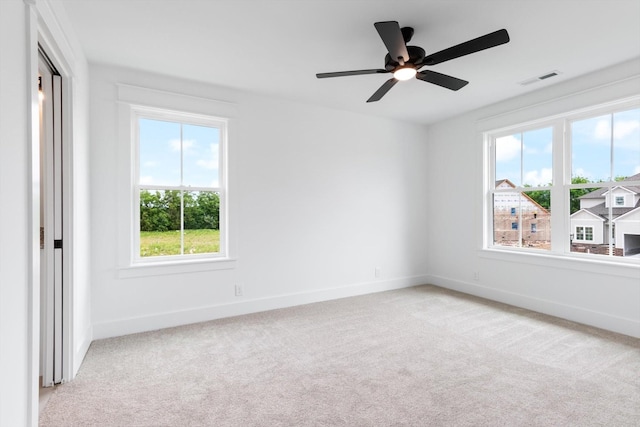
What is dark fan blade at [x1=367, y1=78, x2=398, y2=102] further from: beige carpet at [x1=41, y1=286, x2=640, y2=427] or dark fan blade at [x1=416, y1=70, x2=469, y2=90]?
beige carpet at [x1=41, y1=286, x2=640, y2=427]

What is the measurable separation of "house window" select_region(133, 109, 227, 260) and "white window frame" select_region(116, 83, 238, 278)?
24mm

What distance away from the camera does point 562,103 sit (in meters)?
3.66

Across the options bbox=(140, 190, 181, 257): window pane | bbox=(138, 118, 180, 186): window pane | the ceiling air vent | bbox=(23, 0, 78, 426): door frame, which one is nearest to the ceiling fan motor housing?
the ceiling air vent

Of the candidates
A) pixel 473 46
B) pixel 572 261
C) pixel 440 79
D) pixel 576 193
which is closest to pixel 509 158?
pixel 576 193

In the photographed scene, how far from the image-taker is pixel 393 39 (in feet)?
6.89

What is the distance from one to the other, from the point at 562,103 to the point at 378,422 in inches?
150

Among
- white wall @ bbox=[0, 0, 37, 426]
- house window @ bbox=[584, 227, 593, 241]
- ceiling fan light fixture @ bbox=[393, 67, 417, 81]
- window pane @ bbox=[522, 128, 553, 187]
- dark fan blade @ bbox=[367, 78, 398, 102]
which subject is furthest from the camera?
window pane @ bbox=[522, 128, 553, 187]

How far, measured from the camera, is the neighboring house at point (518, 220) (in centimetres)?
403

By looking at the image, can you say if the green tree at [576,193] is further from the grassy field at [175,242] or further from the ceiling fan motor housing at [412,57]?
the grassy field at [175,242]

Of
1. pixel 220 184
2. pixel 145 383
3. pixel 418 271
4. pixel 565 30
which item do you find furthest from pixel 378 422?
pixel 418 271

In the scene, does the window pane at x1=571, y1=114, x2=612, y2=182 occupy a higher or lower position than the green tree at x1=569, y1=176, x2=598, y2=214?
higher

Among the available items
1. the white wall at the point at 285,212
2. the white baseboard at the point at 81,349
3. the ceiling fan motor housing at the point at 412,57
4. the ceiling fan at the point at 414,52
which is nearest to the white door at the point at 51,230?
the white baseboard at the point at 81,349

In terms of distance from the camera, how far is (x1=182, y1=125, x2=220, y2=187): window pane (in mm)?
3668

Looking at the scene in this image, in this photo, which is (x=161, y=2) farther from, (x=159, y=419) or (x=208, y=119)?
(x=159, y=419)
